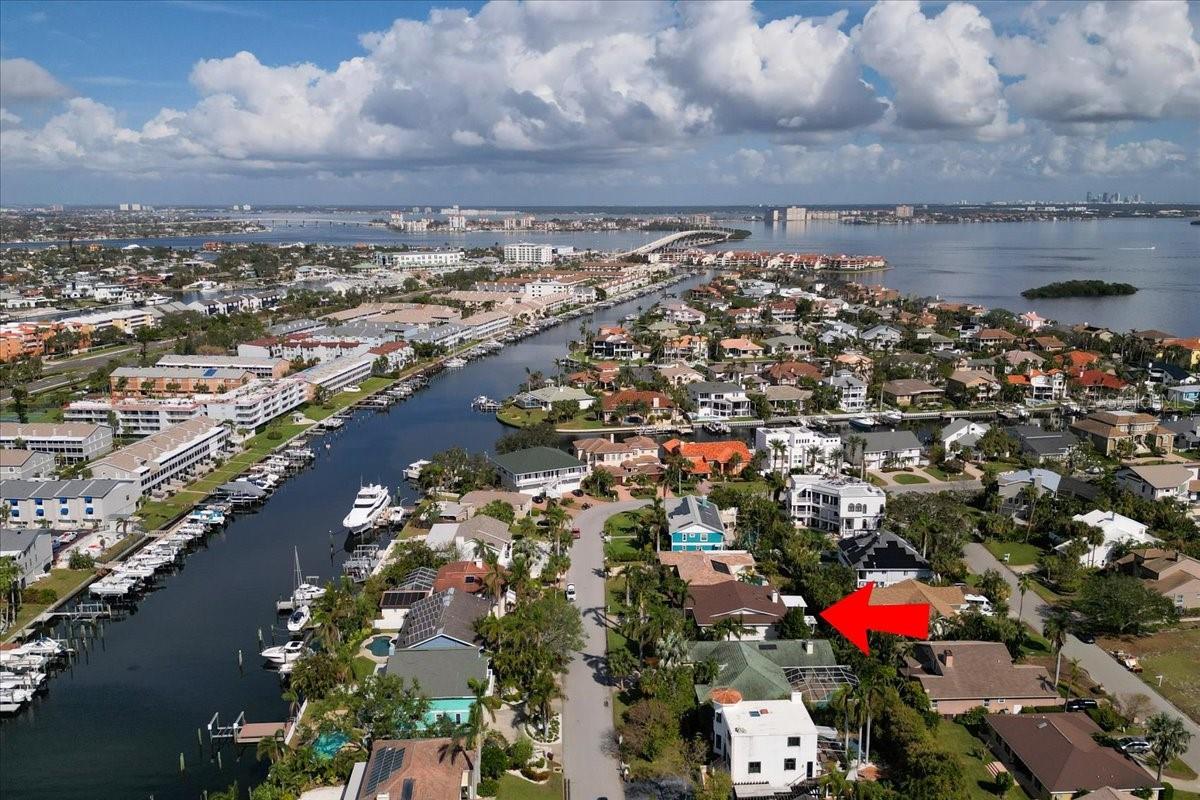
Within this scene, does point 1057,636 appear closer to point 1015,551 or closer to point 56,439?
point 1015,551

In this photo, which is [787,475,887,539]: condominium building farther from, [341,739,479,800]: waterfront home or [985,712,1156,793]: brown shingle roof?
[341,739,479,800]: waterfront home

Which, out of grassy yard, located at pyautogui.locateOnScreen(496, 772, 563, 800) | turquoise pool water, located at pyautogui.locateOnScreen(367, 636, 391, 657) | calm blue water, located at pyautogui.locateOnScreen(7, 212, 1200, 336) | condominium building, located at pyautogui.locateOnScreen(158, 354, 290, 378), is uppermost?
calm blue water, located at pyautogui.locateOnScreen(7, 212, 1200, 336)

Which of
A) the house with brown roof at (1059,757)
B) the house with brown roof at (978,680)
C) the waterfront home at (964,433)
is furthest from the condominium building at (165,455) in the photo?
the waterfront home at (964,433)

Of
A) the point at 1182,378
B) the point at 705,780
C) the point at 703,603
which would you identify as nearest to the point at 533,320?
the point at 1182,378

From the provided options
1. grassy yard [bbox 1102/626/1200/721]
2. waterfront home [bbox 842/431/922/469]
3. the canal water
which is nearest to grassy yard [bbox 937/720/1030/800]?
grassy yard [bbox 1102/626/1200/721]

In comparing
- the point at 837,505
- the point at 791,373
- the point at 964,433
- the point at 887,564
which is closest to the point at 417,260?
the point at 791,373

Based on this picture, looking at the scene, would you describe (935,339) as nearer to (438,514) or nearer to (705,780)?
(438,514)

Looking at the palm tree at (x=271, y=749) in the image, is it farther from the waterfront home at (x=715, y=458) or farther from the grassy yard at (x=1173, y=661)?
the waterfront home at (x=715, y=458)
